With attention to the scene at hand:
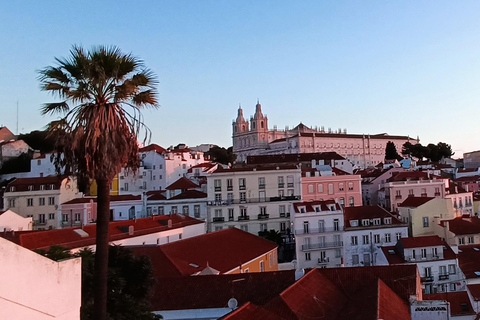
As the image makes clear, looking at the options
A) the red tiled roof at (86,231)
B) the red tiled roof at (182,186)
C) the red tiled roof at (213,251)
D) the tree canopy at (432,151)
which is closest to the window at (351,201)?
the red tiled roof at (182,186)

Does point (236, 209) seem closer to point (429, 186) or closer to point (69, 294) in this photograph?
point (429, 186)

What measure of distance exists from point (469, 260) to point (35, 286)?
36553 millimetres

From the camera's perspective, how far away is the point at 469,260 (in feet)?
120

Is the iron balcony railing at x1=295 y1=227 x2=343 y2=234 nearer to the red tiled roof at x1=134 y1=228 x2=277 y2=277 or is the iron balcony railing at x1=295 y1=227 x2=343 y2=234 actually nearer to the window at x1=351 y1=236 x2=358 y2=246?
the window at x1=351 y1=236 x2=358 y2=246

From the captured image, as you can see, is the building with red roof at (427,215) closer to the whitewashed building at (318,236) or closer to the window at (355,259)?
the window at (355,259)

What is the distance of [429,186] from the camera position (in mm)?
56531

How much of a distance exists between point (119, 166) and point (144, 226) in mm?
26098

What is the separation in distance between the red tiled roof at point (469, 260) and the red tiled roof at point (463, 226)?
347 cm

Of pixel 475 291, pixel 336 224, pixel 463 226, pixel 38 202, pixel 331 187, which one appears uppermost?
pixel 331 187

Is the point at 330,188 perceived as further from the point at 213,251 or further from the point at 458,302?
the point at 213,251

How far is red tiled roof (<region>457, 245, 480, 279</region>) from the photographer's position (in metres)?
34.8

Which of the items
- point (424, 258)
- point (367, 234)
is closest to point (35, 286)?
point (424, 258)

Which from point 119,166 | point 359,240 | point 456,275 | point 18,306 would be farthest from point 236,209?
point 18,306

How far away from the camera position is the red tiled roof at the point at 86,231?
2745 cm
